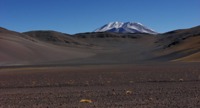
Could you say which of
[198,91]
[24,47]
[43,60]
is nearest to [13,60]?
[43,60]

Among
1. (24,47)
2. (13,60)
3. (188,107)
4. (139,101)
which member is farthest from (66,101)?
(24,47)

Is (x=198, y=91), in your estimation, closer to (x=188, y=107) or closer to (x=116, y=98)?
(x=116, y=98)

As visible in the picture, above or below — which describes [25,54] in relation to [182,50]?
above

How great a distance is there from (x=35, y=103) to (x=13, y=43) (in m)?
87.8

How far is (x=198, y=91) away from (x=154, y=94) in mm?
Answer: 1895

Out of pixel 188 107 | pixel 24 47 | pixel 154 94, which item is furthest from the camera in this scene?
pixel 24 47

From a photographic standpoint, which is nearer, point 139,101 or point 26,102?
point 139,101

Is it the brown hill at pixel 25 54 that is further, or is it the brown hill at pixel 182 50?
the brown hill at pixel 25 54

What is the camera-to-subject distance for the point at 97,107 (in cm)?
1551

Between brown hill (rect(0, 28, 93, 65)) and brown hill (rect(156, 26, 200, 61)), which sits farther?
brown hill (rect(0, 28, 93, 65))

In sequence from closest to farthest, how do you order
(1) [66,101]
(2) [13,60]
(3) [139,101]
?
(3) [139,101]
(1) [66,101]
(2) [13,60]

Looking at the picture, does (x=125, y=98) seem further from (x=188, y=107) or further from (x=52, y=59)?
(x=52, y=59)

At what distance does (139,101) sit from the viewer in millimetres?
16906

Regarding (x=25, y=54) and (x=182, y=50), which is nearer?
(x=25, y=54)
